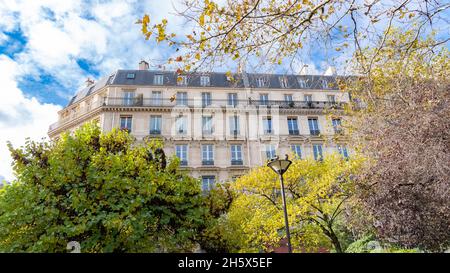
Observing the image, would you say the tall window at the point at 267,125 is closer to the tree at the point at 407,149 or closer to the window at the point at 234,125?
the window at the point at 234,125

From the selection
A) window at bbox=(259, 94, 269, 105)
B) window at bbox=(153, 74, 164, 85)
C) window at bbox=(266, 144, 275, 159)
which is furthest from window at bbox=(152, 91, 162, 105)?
window at bbox=(266, 144, 275, 159)

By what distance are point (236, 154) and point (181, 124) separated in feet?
19.9

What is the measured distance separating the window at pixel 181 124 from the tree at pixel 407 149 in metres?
16.6

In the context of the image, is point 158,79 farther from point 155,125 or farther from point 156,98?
point 155,125

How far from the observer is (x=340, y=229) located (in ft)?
63.6

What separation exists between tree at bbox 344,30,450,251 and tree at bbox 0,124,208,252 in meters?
7.02

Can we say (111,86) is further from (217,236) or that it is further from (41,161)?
(217,236)

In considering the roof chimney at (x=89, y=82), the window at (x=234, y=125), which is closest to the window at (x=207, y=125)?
the window at (x=234, y=125)

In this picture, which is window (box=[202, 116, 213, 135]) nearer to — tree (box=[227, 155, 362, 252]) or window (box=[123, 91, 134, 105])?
window (box=[123, 91, 134, 105])

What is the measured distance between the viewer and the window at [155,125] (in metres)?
26.8

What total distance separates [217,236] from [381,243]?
29.7 feet

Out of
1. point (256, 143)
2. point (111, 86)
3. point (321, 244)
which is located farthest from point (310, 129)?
point (111, 86)

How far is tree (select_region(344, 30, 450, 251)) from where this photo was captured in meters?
9.30

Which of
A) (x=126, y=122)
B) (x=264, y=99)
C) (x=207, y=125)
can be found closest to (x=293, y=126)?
(x=264, y=99)
